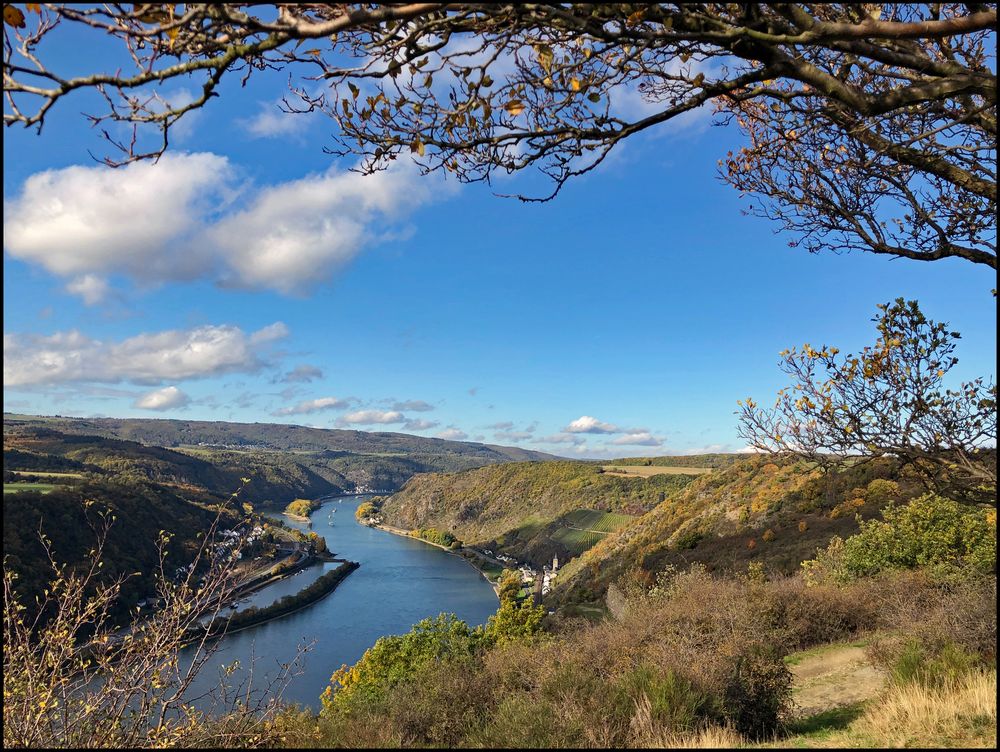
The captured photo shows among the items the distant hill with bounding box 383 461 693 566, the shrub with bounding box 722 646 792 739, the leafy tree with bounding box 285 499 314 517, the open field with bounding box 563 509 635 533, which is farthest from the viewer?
the leafy tree with bounding box 285 499 314 517

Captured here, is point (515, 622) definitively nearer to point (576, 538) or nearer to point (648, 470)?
point (576, 538)

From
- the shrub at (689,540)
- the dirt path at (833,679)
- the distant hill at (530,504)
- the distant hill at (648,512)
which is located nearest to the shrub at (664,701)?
the dirt path at (833,679)

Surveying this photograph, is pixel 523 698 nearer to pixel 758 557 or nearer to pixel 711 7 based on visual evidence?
pixel 711 7

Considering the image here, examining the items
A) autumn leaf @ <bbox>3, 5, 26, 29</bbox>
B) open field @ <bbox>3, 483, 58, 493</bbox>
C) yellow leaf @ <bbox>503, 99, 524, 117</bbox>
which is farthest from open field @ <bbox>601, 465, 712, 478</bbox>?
autumn leaf @ <bbox>3, 5, 26, 29</bbox>

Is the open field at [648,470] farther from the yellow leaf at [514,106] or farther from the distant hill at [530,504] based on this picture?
the yellow leaf at [514,106]

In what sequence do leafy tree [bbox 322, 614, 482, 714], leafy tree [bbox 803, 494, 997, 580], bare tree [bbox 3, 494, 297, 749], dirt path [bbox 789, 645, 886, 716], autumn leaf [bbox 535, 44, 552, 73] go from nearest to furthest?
autumn leaf [bbox 535, 44, 552, 73], bare tree [bbox 3, 494, 297, 749], dirt path [bbox 789, 645, 886, 716], leafy tree [bbox 803, 494, 997, 580], leafy tree [bbox 322, 614, 482, 714]

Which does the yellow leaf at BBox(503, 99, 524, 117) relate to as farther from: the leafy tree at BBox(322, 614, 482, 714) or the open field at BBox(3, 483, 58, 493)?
the open field at BBox(3, 483, 58, 493)
